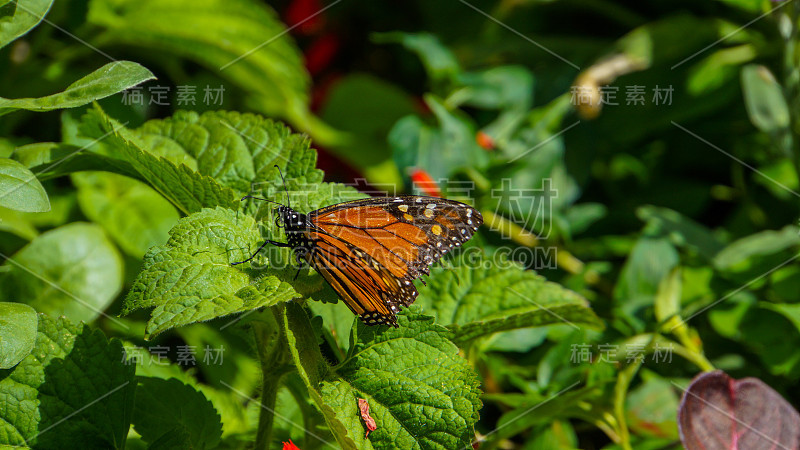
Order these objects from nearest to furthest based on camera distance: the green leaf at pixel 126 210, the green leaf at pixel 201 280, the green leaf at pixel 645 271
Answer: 1. the green leaf at pixel 201 280
2. the green leaf at pixel 126 210
3. the green leaf at pixel 645 271

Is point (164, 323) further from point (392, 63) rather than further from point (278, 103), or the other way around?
point (392, 63)

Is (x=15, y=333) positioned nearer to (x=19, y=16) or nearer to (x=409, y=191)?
(x=19, y=16)

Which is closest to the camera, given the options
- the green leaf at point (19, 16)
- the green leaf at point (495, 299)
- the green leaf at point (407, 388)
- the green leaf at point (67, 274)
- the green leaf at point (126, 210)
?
the green leaf at point (407, 388)

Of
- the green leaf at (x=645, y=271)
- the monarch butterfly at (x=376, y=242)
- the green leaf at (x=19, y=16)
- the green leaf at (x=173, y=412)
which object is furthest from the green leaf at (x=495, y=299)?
the green leaf at (x=19, y=16)

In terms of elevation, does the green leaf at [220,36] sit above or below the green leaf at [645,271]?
above

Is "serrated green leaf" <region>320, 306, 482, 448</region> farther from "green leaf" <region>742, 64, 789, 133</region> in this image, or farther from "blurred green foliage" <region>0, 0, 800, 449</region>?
"green leaf" <region>742, 64, 789, 133</region>

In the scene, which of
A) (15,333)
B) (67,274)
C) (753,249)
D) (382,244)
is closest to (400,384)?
(382,244)

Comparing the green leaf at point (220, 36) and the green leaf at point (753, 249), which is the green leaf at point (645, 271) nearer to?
the green leaf at point (753, 249)
